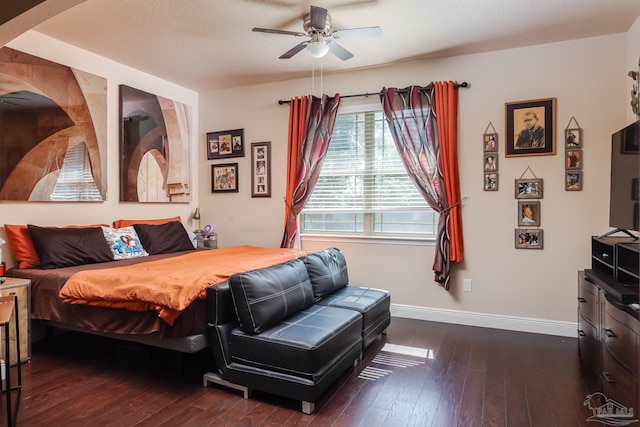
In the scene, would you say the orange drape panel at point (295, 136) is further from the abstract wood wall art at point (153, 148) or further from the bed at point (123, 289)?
the abstract wood wall art at point (153, 148)

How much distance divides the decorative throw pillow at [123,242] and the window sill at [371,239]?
1.79 metres

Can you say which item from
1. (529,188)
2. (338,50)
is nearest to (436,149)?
(529,188)

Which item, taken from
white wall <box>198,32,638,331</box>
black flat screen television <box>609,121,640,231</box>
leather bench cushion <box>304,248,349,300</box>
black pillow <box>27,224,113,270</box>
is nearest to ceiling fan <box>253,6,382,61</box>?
white wall <box>198,32,638,331</box>

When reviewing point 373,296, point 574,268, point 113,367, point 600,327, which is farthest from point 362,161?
point 113,367

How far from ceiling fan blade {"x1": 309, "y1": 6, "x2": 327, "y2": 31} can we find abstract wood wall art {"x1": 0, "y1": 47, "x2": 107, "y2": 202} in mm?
2379

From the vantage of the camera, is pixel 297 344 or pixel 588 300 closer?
pixel 297 344

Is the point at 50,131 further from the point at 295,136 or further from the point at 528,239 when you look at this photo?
the point at 528,239

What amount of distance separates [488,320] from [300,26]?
3.24m

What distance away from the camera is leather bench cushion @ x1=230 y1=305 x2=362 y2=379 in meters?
2.19

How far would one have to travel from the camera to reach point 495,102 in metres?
3.75

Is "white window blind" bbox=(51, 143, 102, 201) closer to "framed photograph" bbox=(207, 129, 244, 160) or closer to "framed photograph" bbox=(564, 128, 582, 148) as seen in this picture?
"framed photograph" bbox=(207, 129, 244, 160)

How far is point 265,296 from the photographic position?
8.02 ft

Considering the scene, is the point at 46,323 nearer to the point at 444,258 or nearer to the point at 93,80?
the point at 93,80

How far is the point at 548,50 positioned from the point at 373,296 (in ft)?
9.11
